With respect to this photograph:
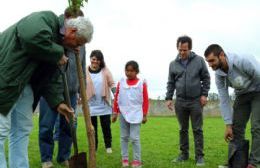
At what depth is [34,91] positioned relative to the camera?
543 cm

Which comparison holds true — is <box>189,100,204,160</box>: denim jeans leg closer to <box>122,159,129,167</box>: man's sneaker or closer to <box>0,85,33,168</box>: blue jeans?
<box>122,159,129,167</box>: man's sneaker

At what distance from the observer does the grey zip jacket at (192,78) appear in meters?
8.45

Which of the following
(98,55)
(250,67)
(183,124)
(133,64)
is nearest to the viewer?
(250,67)

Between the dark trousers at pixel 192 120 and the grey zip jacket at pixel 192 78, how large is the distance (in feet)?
0.40

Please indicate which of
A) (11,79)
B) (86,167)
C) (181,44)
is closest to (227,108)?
(181,44)

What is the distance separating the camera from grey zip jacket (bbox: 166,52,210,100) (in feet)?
27.7

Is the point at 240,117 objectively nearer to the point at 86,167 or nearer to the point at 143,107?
the point at 143,107

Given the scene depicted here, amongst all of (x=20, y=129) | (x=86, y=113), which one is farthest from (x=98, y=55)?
(x=20, y=129)

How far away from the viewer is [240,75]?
23.7ft

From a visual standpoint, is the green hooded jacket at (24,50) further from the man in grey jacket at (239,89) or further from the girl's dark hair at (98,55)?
the girl's dark hair at (98,55)

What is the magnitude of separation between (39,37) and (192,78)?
4224 millimetres

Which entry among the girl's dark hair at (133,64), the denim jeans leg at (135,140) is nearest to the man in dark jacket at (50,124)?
the girl's dark hair at (133,64)

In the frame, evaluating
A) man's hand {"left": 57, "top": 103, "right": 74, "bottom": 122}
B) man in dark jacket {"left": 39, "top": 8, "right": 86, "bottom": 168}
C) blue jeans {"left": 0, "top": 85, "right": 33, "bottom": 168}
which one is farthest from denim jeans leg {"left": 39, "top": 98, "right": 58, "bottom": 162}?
blue jeans {"left": 0, "top": 85, "right": 33, "bottom": 168}

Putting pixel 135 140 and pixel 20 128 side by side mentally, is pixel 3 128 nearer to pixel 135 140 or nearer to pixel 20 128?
pixel 20 128
